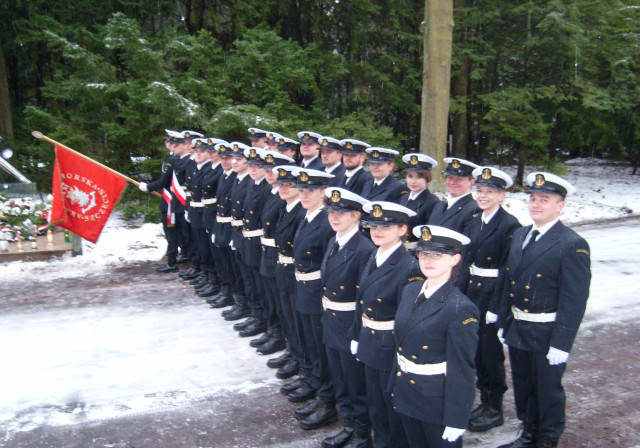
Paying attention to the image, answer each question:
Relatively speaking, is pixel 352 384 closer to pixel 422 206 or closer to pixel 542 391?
pixel 542 391

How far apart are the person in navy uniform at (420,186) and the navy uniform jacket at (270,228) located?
1.33 m

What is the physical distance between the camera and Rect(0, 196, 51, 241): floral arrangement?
9.77 m

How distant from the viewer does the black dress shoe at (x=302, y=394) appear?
488 cm

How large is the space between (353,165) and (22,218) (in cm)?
653

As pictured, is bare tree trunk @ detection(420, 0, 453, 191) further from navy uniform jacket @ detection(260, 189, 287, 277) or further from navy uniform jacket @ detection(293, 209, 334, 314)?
navy uniform jacket @ detection(293, 209, 334, 314)

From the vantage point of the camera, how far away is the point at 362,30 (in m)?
14.3

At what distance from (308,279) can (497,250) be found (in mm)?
1533

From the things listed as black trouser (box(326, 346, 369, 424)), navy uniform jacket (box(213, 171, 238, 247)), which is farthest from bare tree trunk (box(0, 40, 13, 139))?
black trouser (box(326, 346, 369, 424))

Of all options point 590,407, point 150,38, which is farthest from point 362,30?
point 590,407

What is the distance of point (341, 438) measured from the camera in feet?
13.7

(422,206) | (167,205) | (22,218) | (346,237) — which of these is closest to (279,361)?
(346,237)

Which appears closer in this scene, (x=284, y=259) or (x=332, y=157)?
(x=284, y=259)

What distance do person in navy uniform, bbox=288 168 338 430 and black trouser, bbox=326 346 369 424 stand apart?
0.35 meters

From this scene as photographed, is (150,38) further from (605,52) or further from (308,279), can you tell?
(605,52)
